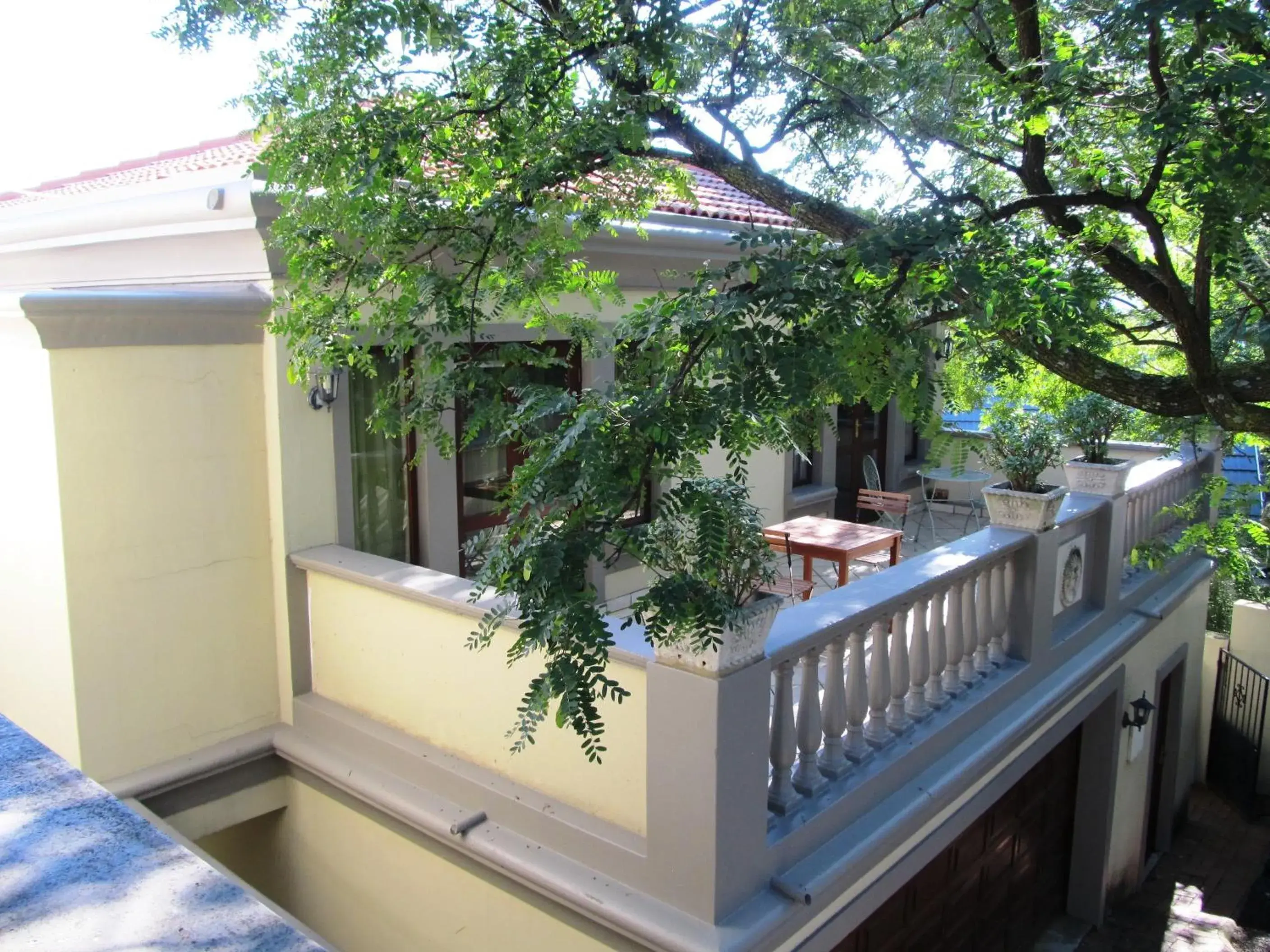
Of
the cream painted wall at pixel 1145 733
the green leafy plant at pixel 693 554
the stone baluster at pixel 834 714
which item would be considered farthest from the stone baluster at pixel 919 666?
the cream painted wall at pixel 1145 733

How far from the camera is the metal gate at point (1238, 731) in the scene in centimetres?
1023

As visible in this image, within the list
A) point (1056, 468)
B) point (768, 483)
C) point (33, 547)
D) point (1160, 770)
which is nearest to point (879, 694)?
point (1056, 468)

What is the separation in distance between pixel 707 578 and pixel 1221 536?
651cm

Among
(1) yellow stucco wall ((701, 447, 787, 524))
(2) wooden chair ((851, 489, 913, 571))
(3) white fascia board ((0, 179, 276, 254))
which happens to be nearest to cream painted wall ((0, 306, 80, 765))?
(3) white fascia board ((0, 179, 276, 254))

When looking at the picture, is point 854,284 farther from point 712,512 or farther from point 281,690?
point 281,690

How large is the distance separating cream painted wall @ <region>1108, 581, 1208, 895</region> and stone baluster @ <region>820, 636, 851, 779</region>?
419 centimetres

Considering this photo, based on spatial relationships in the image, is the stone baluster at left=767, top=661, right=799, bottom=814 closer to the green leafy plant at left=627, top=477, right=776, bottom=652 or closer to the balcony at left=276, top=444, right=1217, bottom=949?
the balcony at left=276, top=444, right=1217, bottom=949

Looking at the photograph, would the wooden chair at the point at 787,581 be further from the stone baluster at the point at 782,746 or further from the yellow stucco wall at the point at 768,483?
the stone baluster at the point at 782,746

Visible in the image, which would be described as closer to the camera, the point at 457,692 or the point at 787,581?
the point at 457,692

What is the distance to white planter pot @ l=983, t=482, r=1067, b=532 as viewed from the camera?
576 centimetres

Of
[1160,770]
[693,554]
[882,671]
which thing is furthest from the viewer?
[1160,770]

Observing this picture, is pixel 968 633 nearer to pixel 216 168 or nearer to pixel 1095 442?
pixel 1095 442

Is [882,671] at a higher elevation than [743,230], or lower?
lower

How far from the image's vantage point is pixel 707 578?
9.59 ft
